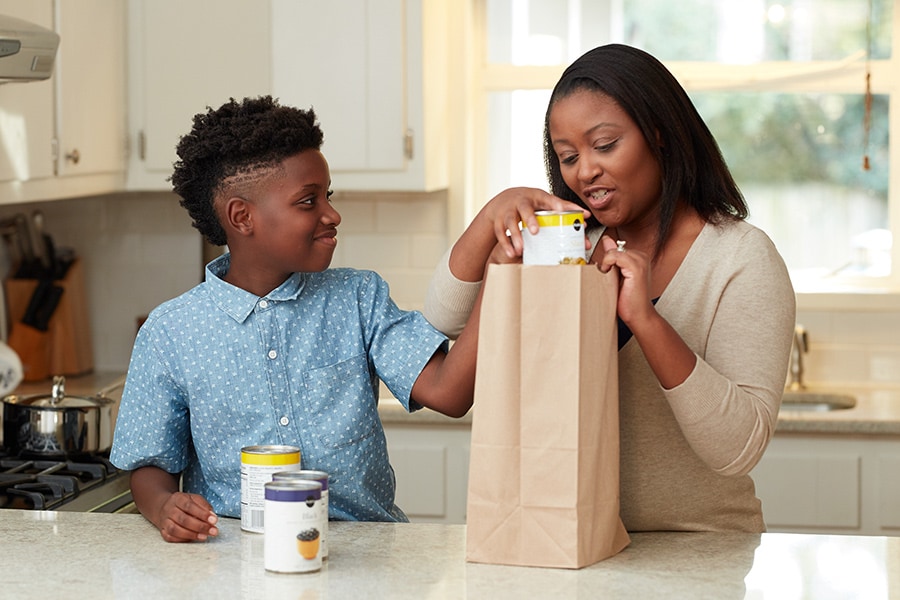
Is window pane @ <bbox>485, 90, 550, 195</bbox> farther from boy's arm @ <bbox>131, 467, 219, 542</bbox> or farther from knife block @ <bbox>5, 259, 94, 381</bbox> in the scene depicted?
boy's arm @ <bbox>131, 467, 219, 542</bbox>

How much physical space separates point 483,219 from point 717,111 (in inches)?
90.4

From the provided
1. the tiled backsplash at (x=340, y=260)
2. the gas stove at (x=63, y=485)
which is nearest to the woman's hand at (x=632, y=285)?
the gas stove at (x=63, y=485)

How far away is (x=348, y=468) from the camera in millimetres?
1617

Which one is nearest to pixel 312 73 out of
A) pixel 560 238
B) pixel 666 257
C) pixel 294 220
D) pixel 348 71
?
pixel 348 71

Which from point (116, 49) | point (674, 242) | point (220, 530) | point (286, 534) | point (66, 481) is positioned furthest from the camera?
point (116, 49)

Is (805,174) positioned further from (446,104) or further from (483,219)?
(483,219)

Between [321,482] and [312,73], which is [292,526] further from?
[312,73]

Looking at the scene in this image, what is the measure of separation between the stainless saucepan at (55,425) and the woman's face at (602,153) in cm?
130

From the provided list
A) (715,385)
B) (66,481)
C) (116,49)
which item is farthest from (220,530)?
(116,49)

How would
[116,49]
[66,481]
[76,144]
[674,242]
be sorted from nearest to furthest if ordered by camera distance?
[674,242]
[66,481]
[76,144]
[116,49]

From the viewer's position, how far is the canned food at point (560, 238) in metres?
1.31

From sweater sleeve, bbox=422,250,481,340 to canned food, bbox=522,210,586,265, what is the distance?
1.11 feet

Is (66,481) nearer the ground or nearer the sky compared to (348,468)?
nearer the ground

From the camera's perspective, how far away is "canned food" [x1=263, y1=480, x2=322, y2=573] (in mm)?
1307
